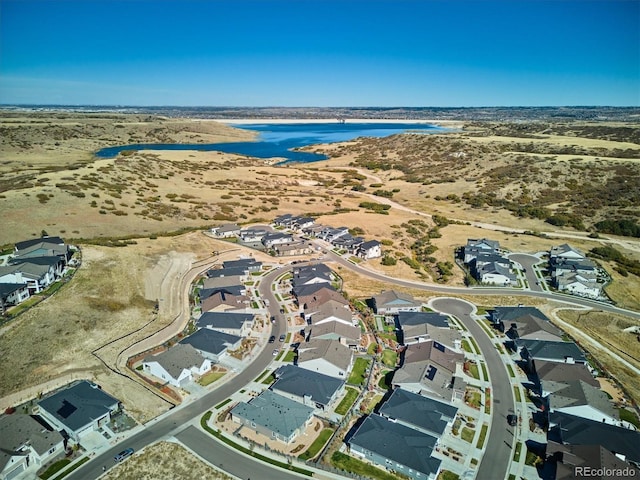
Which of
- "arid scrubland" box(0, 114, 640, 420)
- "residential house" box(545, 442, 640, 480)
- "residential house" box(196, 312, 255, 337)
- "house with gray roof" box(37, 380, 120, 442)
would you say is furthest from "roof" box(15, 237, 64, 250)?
"residential house" box(545, 442, 640, 480)

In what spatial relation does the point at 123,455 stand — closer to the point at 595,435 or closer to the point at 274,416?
the point at 274,416

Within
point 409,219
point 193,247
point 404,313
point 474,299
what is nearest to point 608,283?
point 474,299

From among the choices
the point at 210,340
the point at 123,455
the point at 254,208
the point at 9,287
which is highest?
the point at 9,287

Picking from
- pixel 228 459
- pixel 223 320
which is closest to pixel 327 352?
pixel 223 320

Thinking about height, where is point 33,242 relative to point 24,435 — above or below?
above

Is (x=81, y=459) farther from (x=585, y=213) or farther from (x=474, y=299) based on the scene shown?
(x=585, y=213)

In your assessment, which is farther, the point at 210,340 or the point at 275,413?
the point at 210,340

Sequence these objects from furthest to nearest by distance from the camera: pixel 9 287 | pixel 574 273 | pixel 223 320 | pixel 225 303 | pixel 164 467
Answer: pixel 574 273, pixel 225 303, pixel 223 320, pixel 9 287, pixel 164 467

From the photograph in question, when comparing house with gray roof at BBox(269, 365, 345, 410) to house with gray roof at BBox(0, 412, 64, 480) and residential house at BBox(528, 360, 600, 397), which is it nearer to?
house with gray roof at BBox(0, 412, 64, 480)

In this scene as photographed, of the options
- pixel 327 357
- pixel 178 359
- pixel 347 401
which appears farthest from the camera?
pixel 327 357
